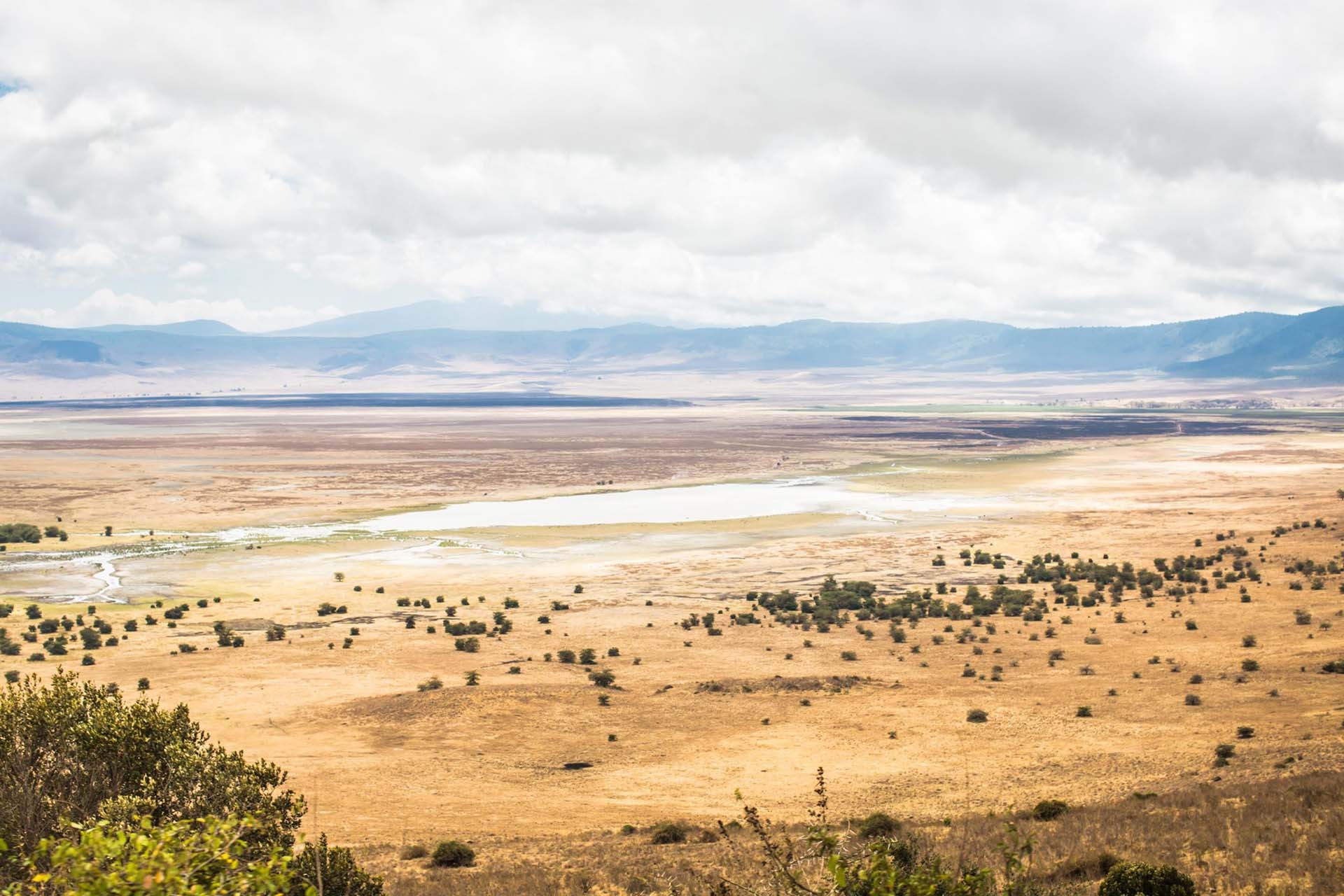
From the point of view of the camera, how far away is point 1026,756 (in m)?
29.6

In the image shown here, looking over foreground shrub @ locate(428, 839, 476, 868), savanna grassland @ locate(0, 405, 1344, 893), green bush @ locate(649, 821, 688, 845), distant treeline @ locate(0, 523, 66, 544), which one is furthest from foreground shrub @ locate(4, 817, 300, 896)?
distant treeline @ locate(0, 523, 66, 544)

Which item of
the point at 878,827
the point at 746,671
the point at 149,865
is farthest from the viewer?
the point at 746,671

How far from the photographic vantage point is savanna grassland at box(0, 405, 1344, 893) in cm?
2259

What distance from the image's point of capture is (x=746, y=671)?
43.2 m

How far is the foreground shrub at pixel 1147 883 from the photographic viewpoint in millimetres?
16250

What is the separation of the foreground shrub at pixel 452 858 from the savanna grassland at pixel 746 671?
0.37 m

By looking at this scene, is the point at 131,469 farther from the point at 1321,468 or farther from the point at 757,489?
the point at 1321,468

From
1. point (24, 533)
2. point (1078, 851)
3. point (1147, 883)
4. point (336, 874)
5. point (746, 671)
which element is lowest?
point (746, 671)

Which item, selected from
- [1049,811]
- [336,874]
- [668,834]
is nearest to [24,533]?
[668,834]

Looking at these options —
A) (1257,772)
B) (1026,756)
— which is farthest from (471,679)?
(1257,772)

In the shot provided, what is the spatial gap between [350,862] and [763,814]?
11017mm

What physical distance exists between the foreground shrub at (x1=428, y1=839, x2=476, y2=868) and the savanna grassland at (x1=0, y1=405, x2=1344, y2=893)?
0.37 meters

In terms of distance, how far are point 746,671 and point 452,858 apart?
74.4ft

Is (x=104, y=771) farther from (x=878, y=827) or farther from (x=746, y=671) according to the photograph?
(x=746, y=671)
